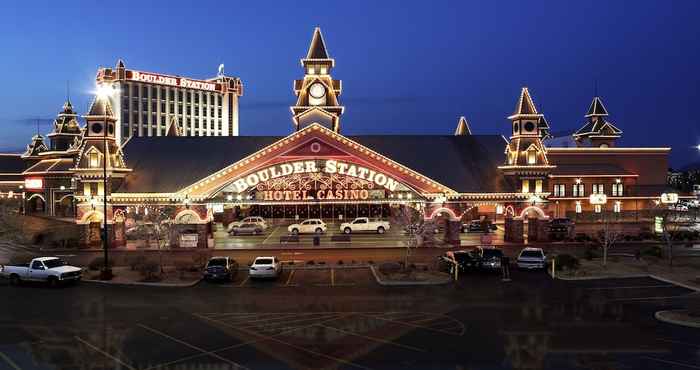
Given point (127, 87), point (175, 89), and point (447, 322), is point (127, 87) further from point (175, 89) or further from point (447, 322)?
point (447, 322)

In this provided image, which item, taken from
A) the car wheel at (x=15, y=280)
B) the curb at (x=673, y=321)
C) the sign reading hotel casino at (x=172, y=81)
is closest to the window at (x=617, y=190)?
the curb at (x=673, y=321)

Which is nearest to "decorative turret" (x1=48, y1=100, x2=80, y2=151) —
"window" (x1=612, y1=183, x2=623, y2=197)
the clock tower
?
the clock tower

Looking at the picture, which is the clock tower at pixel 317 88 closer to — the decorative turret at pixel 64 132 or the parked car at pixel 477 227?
the parked car at pixel 477 227

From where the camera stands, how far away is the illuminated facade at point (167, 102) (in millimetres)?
130750

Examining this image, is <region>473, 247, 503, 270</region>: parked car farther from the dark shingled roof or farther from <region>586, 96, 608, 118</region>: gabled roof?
<region>586, 96, 608, 118</region>: gabled roof

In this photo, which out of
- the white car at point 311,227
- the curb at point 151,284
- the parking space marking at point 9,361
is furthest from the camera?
the white car at point 311,227

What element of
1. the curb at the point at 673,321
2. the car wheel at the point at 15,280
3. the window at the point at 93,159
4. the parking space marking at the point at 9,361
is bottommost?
the parking space marking at the point at 9,361

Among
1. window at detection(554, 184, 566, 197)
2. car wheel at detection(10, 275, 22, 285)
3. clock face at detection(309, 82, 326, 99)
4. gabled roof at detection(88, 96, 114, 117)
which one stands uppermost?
clock face at detection(309, 82, 326, 99)

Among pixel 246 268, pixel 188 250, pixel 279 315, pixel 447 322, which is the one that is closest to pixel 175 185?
pixel 188 250

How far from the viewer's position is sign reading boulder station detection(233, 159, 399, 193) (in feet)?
149

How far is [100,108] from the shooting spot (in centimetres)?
4759

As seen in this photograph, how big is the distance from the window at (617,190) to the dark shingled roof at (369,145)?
18023mm

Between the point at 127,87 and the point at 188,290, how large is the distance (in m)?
116

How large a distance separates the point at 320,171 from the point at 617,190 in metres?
38.3
